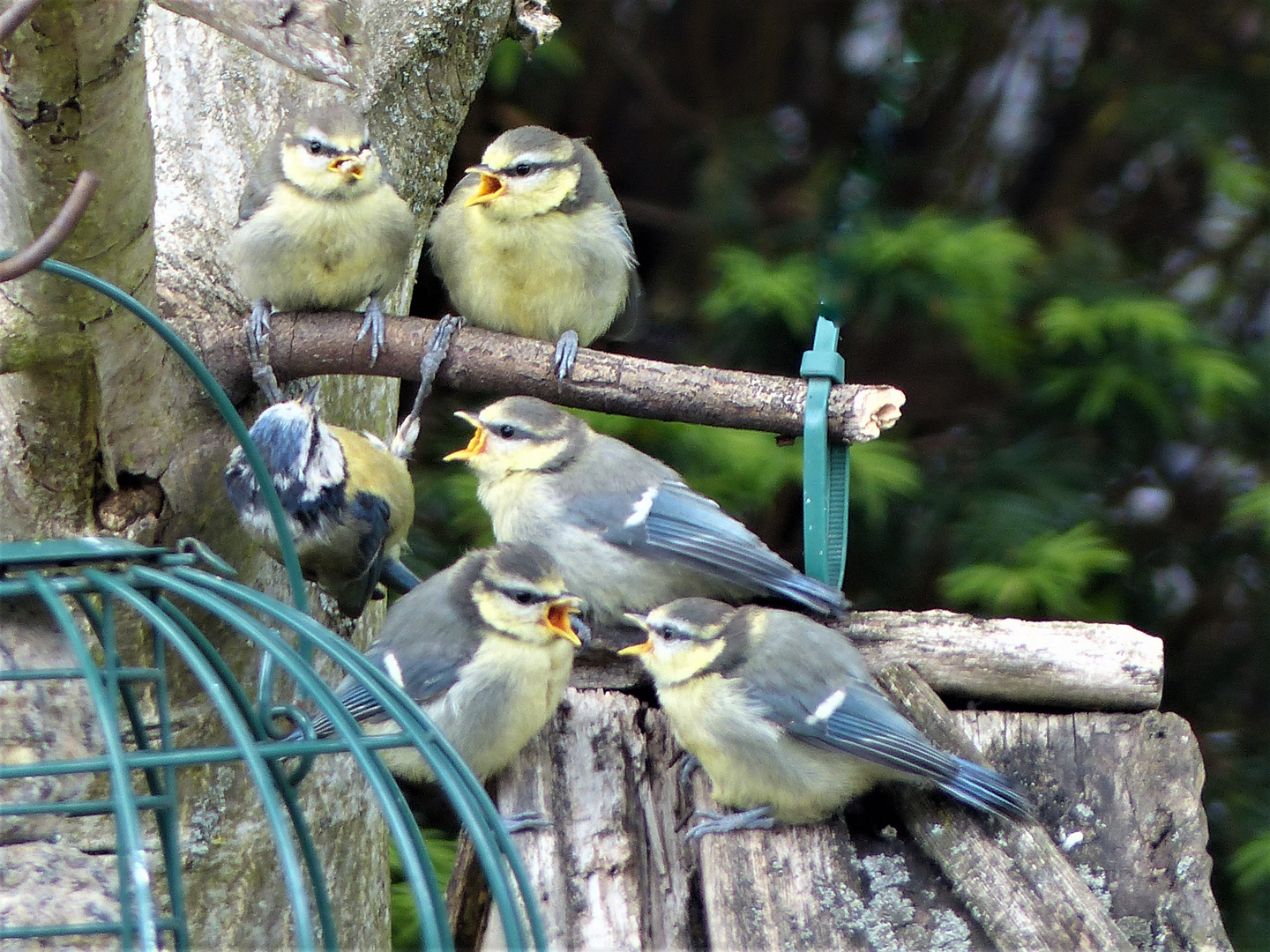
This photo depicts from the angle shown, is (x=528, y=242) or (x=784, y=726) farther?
(x=528, y=242)

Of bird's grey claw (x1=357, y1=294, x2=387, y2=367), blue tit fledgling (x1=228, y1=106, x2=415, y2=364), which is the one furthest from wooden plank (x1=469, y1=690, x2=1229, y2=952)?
blue tit fledgling (x1=228, y1=106, x2=415, y2=364)

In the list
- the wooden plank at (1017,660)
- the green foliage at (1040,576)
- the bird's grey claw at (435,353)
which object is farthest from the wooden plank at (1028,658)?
the green foliage at (1040,576)

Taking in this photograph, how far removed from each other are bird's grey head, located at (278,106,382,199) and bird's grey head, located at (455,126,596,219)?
157 mm

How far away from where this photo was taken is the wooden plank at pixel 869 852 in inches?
50.4

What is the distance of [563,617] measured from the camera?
1.49 meters

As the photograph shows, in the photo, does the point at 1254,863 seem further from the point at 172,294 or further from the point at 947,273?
the point at 172,294

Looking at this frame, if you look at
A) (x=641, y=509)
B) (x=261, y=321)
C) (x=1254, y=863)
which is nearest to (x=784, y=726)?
(x=641, y=509)

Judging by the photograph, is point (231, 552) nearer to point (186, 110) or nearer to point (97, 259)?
point (97, 259)

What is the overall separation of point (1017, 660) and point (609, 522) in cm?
50

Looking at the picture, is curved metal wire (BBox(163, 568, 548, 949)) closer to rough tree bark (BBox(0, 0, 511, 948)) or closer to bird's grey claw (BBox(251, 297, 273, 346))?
rough tree bark (BBox(0, 0, 511, 948))

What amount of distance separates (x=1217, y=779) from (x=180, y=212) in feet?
6.85

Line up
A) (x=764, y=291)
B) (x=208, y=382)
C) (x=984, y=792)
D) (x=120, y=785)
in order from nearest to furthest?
(x=120, y=785), (x=208, y=382), (x=984, y=792), (x=764, y=291)

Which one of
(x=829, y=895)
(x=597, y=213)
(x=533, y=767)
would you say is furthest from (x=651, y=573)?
(x=597, y=213)

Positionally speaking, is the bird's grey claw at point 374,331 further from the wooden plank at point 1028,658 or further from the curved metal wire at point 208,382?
the wooden plank at point 1028,658
